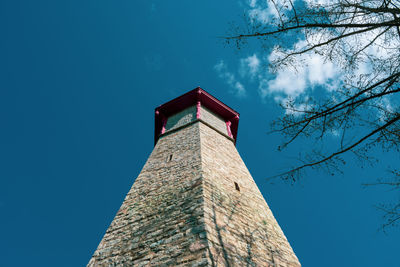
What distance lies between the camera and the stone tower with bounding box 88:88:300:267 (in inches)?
124

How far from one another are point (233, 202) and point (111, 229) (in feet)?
7.05

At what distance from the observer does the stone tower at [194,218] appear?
3.14 metres

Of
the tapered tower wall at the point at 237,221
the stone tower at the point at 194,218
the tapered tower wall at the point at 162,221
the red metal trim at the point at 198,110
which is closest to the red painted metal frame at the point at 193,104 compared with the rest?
the red metal trim at the point at 198,110

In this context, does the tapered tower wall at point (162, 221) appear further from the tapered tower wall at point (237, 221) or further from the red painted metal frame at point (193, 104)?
the red painted metal frame at point (193, 104)

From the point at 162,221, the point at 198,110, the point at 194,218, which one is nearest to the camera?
the point at 194,218

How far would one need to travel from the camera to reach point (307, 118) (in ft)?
9.05

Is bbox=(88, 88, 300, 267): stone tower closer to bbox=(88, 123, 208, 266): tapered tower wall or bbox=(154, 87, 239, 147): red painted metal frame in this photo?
bbox=(88, 123, 208, 266): tapered tower wall

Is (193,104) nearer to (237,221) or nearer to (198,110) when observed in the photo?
(198,110)

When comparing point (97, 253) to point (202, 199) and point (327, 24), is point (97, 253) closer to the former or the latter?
point (202, 199)

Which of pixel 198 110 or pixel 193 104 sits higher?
pixel 193 104

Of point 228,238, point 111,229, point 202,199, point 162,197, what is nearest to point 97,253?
point 111,229

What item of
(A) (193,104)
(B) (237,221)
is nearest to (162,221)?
(B) (237,221)

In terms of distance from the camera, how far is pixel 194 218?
346 cm

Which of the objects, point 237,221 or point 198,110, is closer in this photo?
point 237,221
